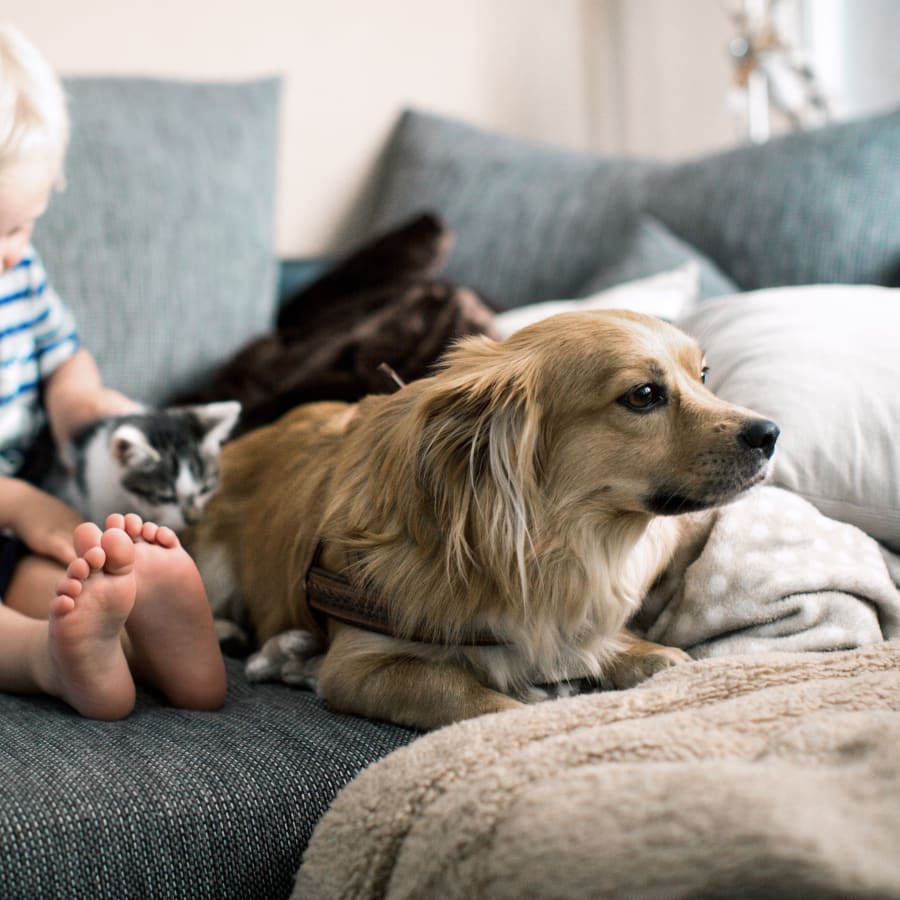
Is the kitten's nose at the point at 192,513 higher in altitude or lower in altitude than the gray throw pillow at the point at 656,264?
lower

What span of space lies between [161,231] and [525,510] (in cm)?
135

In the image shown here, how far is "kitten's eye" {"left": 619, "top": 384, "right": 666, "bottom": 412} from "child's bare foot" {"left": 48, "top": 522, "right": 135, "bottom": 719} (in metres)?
0.54


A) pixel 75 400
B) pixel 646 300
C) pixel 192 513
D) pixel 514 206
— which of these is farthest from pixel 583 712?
pixel 514 206

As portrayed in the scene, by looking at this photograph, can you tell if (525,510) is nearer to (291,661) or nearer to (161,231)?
(291,661)

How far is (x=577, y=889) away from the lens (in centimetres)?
70

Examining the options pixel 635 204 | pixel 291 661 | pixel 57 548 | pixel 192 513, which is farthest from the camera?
pixel 635 204

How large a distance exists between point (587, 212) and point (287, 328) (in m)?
0.74

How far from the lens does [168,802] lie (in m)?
0.93

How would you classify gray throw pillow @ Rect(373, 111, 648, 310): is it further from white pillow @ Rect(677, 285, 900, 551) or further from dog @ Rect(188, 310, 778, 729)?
dog @ Rect(188, 310, 778, 729)

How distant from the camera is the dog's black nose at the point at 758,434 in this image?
1043mm

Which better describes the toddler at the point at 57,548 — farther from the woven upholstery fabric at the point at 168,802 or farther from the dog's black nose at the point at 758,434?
the dog's black nose at the point at 758,434

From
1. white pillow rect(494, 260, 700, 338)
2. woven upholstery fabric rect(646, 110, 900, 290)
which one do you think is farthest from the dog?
woven upholstery fabric rect(646, 110, 900, 290)

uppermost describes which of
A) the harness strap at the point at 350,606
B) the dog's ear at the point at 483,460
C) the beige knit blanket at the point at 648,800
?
the dog's ear at the point at 483,460

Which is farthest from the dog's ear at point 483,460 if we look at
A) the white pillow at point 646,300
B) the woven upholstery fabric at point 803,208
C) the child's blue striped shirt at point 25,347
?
the woven upholstery fabric at point 803,208
